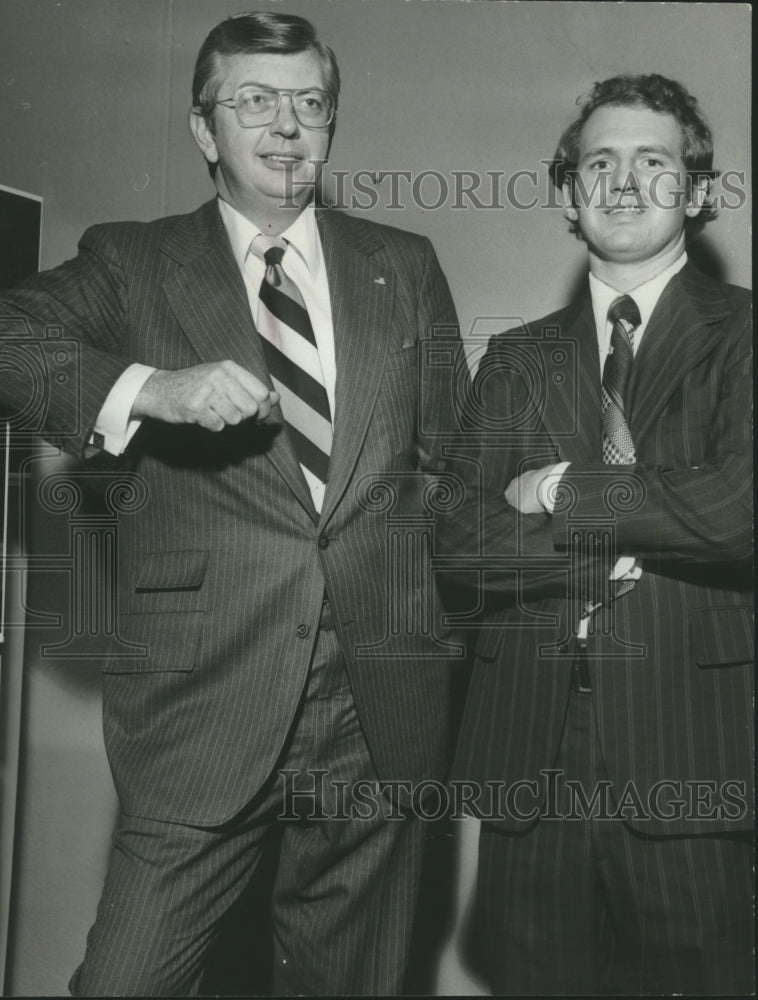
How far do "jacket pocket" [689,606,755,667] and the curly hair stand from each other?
75cm

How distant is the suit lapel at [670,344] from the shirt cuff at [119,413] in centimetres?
89

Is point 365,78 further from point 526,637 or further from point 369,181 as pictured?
point 526,637

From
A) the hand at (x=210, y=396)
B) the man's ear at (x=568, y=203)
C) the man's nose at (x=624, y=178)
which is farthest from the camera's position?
the man's ear at (x=568, y=203)

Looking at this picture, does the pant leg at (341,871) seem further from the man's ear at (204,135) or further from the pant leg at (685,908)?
the man's ear at (204,135)

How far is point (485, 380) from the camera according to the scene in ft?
7.30

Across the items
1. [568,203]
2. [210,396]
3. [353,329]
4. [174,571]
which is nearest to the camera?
[210,396]

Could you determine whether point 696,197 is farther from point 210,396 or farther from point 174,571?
point 174,571

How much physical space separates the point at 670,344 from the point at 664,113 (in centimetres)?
46

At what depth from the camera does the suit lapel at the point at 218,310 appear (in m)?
1.92

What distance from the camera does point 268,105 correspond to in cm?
203

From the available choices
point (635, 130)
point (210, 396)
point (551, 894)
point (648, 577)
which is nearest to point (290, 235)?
point (210, 396)

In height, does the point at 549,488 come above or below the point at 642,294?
below

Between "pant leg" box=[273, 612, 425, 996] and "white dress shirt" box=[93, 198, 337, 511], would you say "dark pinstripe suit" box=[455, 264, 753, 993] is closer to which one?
"pant leg" box=[273, 612, 425, 996]

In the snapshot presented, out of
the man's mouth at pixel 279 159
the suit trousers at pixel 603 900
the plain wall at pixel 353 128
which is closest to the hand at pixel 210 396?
the man's mouth at pixel 279 159
